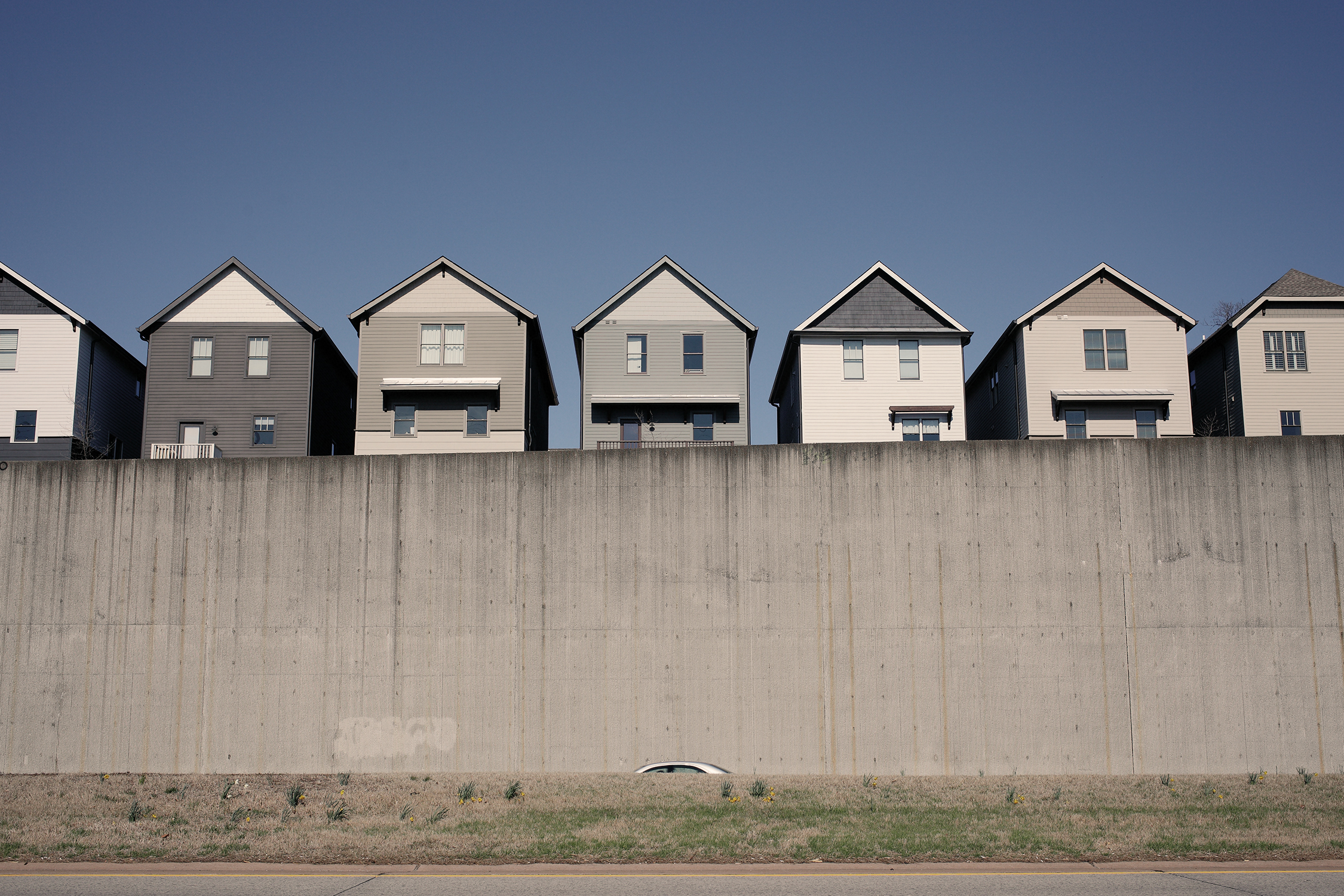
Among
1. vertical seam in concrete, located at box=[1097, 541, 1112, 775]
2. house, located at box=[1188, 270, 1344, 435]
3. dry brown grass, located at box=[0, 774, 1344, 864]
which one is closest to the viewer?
dry brown grass, located at box=[0, 774, 1344, 864]

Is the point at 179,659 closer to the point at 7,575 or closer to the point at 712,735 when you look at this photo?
the point at 7,575

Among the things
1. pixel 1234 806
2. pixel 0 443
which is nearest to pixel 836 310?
pixel 1234 806

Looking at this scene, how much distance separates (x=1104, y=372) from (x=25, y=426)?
3594 centimetres

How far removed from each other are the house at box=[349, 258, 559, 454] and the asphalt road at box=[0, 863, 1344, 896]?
71.3 feet

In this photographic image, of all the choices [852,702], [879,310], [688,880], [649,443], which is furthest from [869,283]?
[688,880]

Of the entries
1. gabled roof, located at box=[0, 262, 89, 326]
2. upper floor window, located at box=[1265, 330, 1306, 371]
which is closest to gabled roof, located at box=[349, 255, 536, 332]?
gabled roof, located at box=[0, 262, 89, 326]

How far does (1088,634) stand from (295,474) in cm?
1754

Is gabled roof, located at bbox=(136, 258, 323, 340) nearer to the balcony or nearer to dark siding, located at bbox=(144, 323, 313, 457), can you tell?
dark siding, located at bbox=(144, 323, 313, 457)

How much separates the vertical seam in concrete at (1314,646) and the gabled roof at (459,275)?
2332cm

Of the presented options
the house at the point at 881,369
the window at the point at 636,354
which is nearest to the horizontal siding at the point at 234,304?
the window at the point at 636,354

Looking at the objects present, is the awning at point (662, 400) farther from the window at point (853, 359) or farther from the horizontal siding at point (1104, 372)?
the horizontal siding at point (1104, 372)

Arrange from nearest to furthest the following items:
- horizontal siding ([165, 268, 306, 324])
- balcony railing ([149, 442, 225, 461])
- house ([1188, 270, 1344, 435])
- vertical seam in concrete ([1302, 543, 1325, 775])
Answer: vertical seam in concrete ([1302, 543, 1325, 775])
balcony railing ([149, 442, 225, 461])
house ([1188, 270, 1344, 435])
horizontal siding ([165, 268, 306, 324])

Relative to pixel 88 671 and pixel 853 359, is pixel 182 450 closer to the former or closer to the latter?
pixel 88 671

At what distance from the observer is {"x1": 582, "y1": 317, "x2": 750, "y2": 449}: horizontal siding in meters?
33.7
